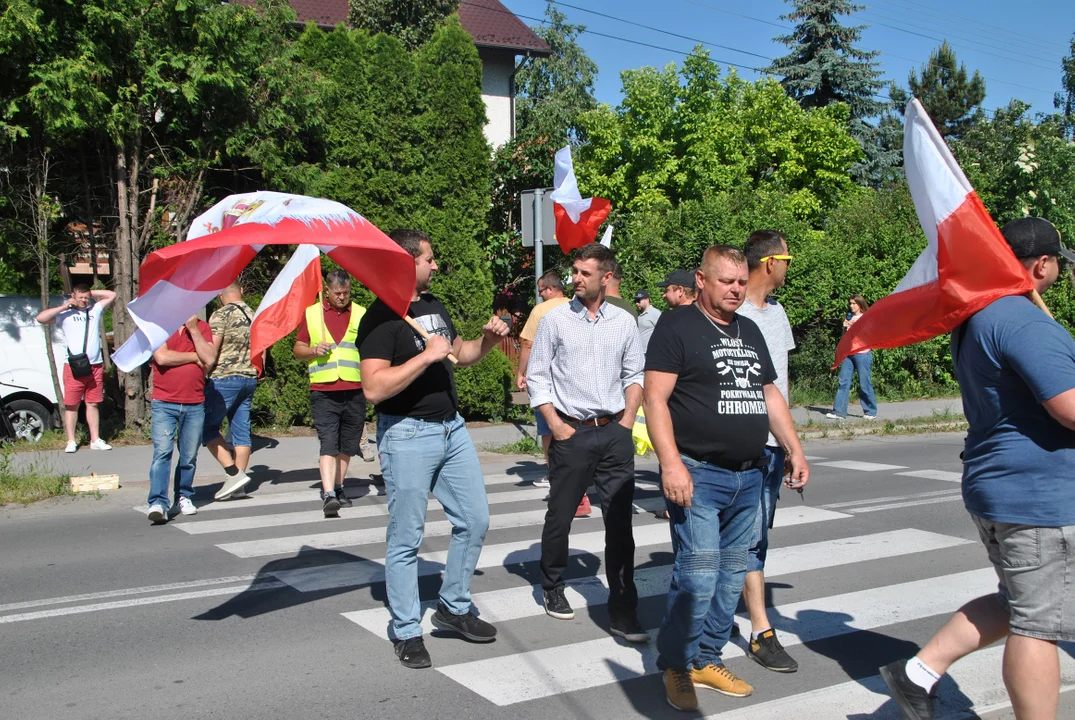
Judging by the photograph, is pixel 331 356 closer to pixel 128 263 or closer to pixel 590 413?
pixel 590 413

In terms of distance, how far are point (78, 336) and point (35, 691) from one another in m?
7.60

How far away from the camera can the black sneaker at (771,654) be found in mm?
4582

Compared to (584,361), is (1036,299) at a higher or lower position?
higher

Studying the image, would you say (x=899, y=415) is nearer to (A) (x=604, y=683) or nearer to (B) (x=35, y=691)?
(A) (x=604, y=683)

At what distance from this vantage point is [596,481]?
527 centimetres

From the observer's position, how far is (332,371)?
26.6ft

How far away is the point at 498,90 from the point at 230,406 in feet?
76.7

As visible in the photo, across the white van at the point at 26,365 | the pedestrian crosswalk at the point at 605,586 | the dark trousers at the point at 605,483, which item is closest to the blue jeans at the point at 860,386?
the pedestrian crosswalk at the point at 605,586

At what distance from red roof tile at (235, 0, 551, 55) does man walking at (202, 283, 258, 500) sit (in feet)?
72.4

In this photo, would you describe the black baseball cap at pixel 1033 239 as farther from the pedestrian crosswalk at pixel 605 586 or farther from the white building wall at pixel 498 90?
the white building wall at pixel 498 90

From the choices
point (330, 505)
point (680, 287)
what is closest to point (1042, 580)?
point (680, 287)

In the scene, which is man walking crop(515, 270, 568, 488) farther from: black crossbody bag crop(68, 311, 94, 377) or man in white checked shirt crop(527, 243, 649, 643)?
black crossbody bag crop(68, 311, 94, 377)

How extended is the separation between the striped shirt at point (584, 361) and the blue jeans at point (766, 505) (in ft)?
2.96

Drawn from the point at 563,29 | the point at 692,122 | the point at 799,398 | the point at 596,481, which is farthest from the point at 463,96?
the point at 563,29
